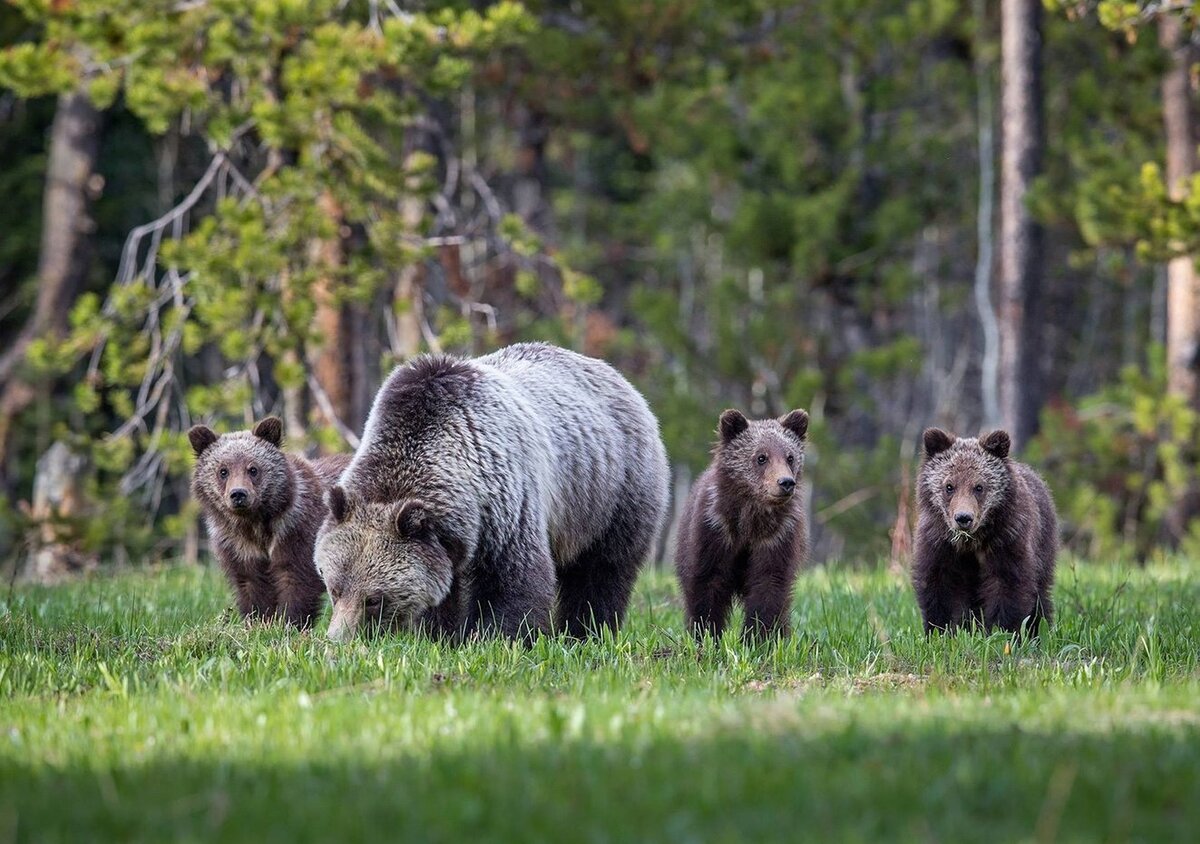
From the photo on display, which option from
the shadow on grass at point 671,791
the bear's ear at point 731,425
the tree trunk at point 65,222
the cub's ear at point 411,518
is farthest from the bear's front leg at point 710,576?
the tree trunk at point 65,222

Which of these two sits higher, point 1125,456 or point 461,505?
point 461,505

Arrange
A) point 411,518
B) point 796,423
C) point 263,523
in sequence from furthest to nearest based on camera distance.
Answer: point 263,523
point 796,423
point 411,518

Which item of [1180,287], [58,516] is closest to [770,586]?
[58,516]

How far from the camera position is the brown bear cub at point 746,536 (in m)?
9.34

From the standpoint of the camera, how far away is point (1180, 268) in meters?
20.8

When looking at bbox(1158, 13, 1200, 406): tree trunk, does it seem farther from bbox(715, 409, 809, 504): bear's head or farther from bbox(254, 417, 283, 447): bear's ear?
bbox(254, 417, 283, 447): bear's ear

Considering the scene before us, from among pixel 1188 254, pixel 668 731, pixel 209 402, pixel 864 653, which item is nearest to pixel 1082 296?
→ pixel 1188 254

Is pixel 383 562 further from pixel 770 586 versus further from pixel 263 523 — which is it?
pixel 770 586

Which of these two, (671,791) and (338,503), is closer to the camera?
(671,791)

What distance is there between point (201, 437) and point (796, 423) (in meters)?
3.79

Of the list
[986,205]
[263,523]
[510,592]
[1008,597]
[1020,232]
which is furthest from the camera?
[986,205]

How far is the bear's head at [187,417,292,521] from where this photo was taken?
9.87m

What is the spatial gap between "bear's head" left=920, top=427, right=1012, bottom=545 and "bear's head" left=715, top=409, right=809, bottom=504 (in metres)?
0.80

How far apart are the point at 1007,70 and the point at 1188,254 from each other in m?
5.68
